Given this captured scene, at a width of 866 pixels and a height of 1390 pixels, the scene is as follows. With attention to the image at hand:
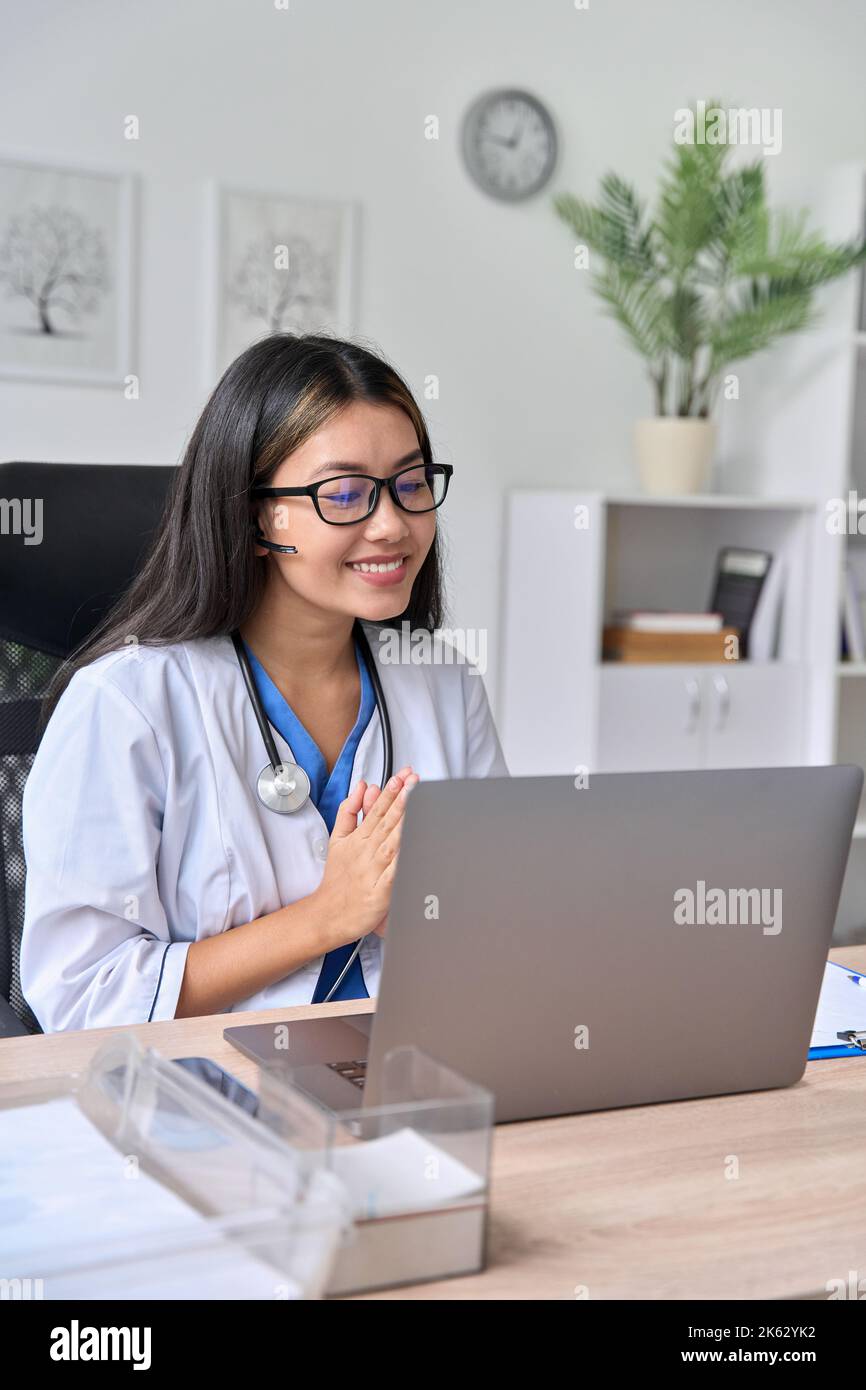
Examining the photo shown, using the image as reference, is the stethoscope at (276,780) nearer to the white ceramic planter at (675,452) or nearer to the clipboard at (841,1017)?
the clipboard at (841,1017)

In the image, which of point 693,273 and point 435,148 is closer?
point 435,148

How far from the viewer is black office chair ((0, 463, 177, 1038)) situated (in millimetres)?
1685

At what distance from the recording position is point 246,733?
161cm

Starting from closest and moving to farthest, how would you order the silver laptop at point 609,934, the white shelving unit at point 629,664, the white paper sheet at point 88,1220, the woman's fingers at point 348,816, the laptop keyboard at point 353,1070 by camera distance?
the white paper sheet at point 88,1220
the silver laptop at point 609,934
the laptop keyboard at point 353,1070
the woman's fingers at point 348,816
the white shelving unit at point 629,664

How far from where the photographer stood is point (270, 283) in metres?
3.45

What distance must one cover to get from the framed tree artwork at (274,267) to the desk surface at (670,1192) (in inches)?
96.7

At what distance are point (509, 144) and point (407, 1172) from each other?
3.29m

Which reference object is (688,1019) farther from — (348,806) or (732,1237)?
(348,806)

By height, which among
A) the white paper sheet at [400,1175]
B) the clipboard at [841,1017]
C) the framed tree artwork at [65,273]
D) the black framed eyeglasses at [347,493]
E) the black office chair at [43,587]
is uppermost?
the framed tree artwork at [65,273]

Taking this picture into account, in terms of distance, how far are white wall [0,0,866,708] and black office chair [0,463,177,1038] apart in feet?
5.20

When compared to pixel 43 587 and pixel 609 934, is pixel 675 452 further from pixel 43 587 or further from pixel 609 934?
pixel 609 934

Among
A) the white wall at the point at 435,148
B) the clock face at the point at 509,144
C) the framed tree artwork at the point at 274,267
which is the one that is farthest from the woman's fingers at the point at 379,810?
the clock face at the point at 509,144

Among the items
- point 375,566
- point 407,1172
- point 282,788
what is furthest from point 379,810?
point 407,1172

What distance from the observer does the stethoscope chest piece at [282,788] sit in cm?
158
